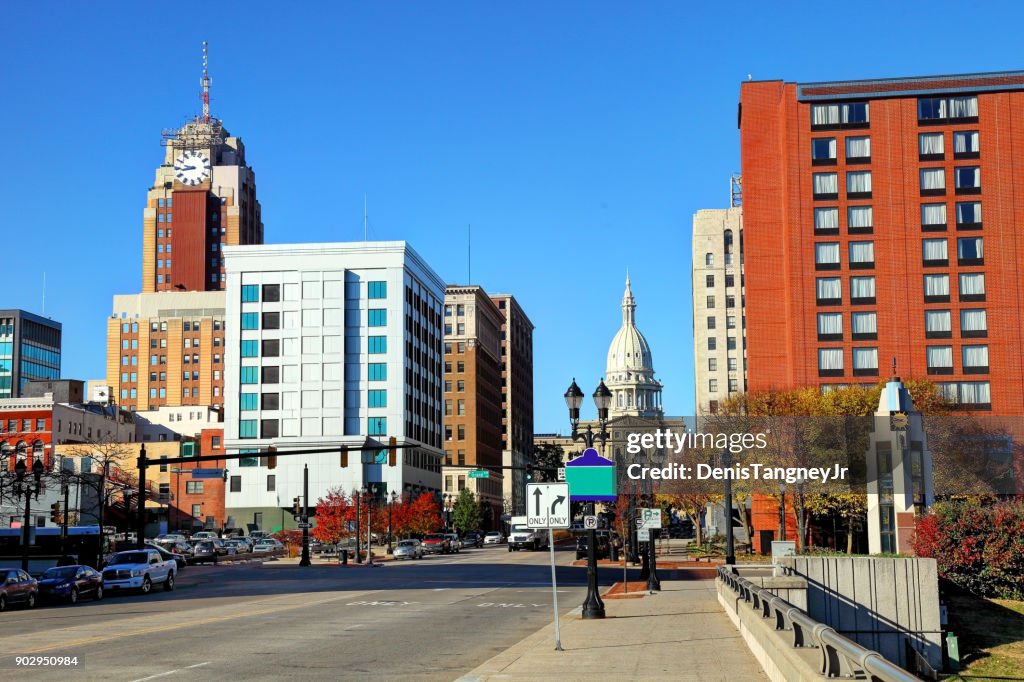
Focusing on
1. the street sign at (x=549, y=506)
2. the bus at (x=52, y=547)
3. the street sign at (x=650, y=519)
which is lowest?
the bus at (x=52, y=547)

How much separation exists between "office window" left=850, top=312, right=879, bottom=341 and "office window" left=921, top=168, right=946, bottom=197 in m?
11.0

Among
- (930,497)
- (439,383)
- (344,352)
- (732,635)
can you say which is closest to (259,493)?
(344,352)

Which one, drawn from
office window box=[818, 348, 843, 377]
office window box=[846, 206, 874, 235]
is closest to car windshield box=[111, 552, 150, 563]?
office window box=[818, 348, 843, 377]

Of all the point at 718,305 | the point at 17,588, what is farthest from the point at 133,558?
the point at 718,305

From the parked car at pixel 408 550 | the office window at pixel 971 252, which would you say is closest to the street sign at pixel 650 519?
the parked car at pixel 408 550

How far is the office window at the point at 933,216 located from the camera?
96688mm

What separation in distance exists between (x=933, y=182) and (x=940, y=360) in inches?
584

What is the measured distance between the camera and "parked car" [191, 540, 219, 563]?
271 feet

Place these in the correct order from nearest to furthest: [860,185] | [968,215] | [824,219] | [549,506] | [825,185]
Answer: [549,506], [968,215], [860,185], [824,219], [825,185]

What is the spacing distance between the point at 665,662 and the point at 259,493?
11322 cm

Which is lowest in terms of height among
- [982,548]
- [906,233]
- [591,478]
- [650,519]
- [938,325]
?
[982,548]

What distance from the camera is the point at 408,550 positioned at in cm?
9000

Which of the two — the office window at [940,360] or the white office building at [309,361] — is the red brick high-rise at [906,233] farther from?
the white office building at [309,361]

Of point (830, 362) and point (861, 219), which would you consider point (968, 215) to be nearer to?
point (861, 219)
